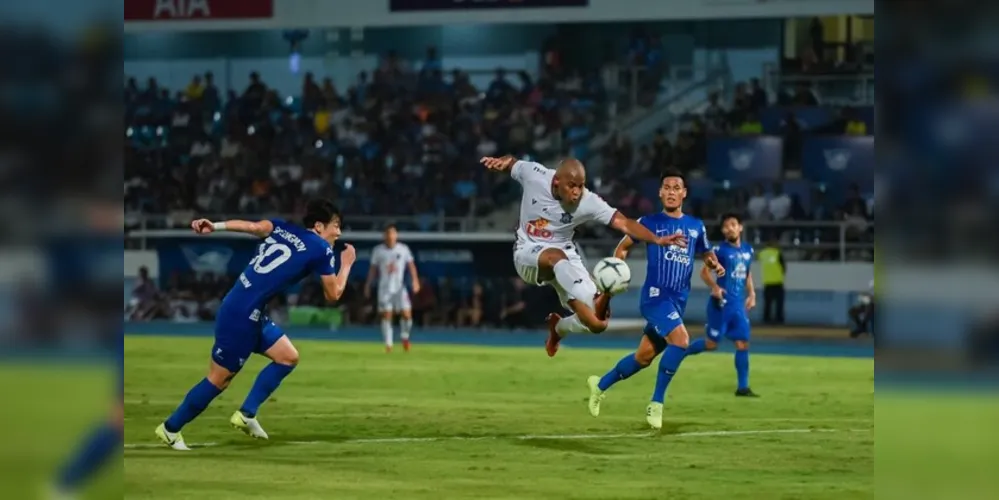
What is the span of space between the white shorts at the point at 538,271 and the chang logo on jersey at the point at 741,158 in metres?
23.3

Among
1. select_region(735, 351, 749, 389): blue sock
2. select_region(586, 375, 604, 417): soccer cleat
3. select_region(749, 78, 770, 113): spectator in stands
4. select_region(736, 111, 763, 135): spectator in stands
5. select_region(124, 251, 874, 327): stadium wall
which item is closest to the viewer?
select_region(586, 375, 604, 417): soccer cleat

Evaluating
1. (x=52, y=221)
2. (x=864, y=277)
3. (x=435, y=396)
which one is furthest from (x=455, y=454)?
(x=864, y=277)

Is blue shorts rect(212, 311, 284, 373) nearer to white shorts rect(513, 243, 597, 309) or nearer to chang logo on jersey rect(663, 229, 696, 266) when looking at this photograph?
white shorts rect(513, 243, 597, 309)

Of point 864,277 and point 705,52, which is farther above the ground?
point 705,52

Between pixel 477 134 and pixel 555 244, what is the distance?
26011mm

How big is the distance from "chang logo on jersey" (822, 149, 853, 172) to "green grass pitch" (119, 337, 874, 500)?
41.1 ft

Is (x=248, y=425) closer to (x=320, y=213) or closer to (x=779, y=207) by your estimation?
(x=320, y=213)

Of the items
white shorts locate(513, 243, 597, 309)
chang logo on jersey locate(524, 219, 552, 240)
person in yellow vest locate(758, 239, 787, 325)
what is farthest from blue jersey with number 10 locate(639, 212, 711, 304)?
person in yellow vest locate(758, 239, 787, 325)

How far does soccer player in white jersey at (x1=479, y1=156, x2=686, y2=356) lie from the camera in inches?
530

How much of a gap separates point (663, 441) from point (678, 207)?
2.57m

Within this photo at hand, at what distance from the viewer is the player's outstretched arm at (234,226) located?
10961 mm

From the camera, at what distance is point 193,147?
42.3 metres

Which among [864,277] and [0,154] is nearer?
[0,154]

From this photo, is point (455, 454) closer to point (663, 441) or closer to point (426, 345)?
point (663, 441)
